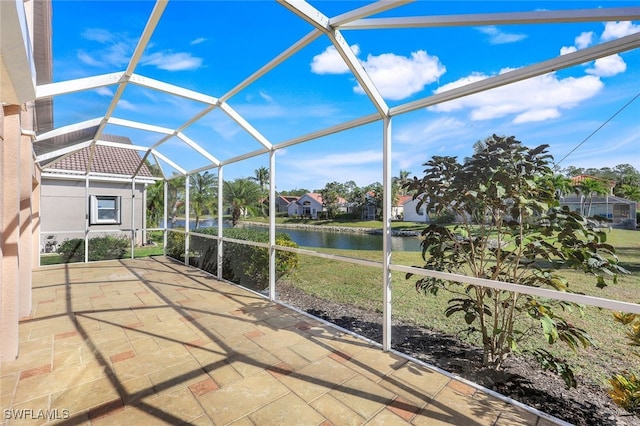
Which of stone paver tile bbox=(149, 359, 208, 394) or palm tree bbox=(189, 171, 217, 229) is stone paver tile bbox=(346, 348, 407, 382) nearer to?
stone paver tile bbox=(149, 359, 208, 394)

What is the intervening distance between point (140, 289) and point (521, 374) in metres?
5.68

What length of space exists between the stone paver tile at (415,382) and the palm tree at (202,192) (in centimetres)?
1172

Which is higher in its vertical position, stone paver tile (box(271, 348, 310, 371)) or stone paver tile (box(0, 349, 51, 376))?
stone paver tile (box(0, 349, 51, 376))

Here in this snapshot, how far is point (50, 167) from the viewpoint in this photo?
7430mm

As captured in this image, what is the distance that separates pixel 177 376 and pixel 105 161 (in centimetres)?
956

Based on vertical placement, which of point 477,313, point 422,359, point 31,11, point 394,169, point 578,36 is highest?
point 31,11

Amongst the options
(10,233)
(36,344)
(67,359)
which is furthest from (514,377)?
(10,233)

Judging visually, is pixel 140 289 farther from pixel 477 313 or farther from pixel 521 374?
pixel 521 374

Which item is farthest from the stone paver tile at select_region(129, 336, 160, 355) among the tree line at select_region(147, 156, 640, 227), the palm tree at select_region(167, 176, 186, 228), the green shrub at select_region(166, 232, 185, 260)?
the palm tree at select_region(167, 176, 186, 228)

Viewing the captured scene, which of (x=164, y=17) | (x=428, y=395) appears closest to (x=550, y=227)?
(x=428, y=395)

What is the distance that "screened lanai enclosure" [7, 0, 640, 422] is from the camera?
2031mm

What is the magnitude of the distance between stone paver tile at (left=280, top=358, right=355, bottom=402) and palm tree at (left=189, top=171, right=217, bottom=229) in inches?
445

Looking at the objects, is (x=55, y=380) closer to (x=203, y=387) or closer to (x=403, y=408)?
(x=203, y=387)

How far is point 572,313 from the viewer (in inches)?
133
